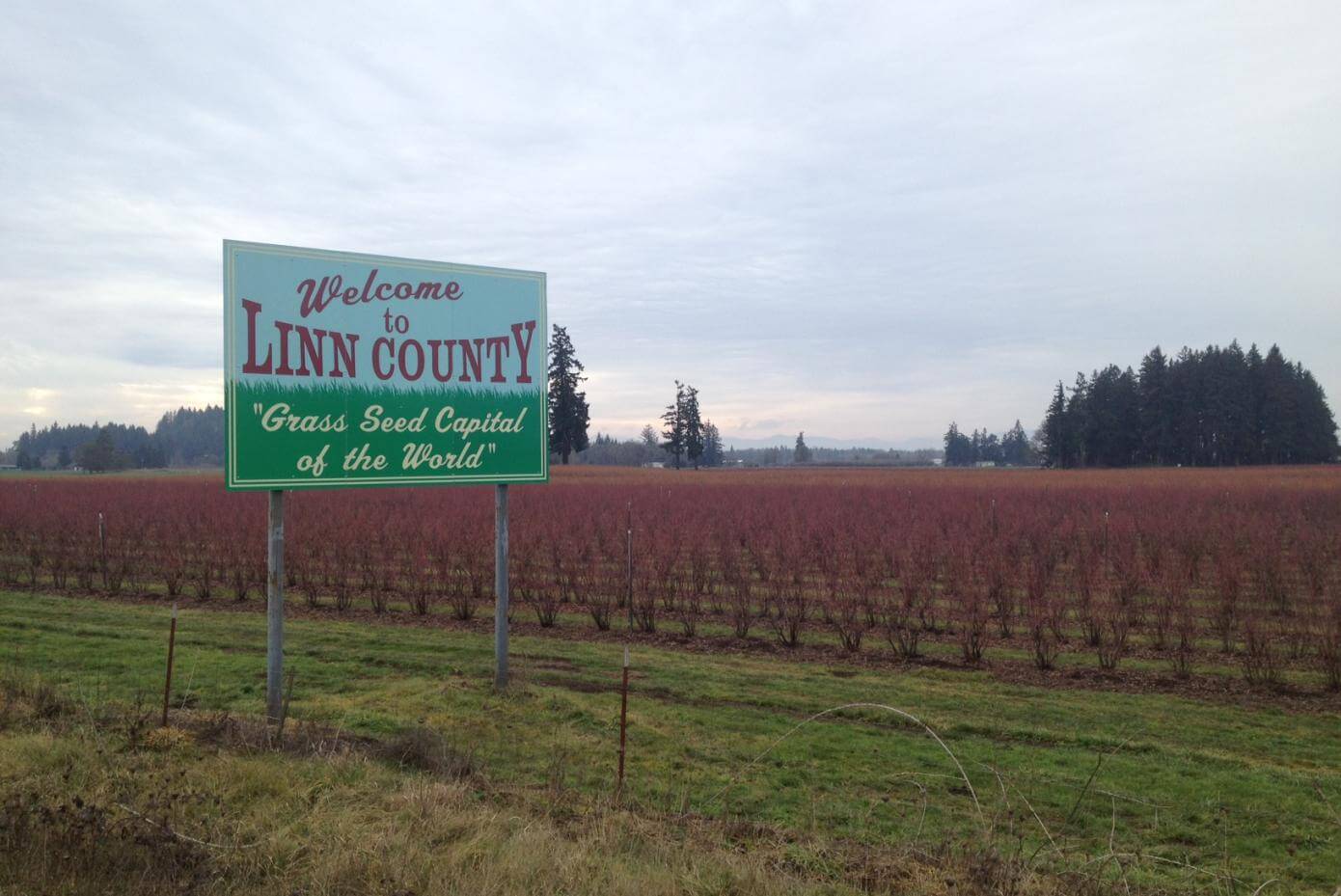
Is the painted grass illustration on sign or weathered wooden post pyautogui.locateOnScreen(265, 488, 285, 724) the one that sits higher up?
the painted grass illustration on sign

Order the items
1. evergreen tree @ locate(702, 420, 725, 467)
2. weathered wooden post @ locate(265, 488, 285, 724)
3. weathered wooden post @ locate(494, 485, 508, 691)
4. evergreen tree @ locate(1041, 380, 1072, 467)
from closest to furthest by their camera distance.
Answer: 1. weathered wooden post @ locate(265, 488, 285, 724)
2. weathered wooden post @ locate(494, 485, 508, 691)
3. evergreen tree @ locate(1041, 380, 1072, 467)
4. evergreen tree @ locate(702, 420, 725, 467)

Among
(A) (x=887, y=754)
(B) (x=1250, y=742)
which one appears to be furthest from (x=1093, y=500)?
(A) (x=887, y=754)

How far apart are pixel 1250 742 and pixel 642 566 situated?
922cm

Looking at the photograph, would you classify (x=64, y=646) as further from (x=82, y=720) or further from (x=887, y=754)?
(x=887, y=754)

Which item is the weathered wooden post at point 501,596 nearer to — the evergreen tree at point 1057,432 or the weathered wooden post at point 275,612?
the weathered wooden post at point 275,612

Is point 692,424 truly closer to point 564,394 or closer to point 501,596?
point 564,394

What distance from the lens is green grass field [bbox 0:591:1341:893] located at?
3.72m

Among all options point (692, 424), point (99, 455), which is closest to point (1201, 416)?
point (692, 424)

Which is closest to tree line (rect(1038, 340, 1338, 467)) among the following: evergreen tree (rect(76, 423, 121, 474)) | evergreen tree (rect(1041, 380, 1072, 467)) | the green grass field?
evergreen tree (rect(1041, 380, 1072, 467))

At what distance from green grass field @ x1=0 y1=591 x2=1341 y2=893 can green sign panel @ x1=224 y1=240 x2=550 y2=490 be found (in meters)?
2.12

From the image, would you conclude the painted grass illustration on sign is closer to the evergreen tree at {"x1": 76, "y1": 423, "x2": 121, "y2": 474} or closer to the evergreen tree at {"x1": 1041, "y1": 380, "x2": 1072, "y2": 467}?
the evergreen tree at {"x1": 1041, "y1": 380, "x2": 1072, "y2": 467}

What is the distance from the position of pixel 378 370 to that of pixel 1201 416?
292 feet

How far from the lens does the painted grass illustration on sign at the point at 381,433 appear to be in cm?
672

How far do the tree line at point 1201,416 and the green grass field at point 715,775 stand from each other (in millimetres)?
83311
